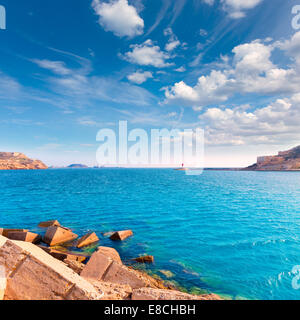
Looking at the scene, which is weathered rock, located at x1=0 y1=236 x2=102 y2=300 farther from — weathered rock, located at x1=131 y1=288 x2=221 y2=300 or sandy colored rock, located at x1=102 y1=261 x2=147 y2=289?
sandy colored rock, located at x1=102 y1=261 x2=147 y2=289

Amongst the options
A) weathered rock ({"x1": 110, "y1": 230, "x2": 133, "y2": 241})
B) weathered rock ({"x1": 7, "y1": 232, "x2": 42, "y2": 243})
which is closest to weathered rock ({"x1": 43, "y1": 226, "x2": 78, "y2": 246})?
weathered rock ({"x1": 7, "y1": 232, "x2": 42, "y2": 243})

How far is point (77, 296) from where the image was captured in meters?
5.36

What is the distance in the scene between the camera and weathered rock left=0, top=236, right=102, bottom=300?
5.47m

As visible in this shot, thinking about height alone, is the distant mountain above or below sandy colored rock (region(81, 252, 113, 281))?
above

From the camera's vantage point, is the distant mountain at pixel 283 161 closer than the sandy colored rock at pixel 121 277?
No

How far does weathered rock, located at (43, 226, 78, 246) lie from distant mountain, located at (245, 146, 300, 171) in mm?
200469

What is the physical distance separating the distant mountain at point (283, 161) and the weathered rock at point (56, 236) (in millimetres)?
200469

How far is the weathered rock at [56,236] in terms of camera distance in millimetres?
14711

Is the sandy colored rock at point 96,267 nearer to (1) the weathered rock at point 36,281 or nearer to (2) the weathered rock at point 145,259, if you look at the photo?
(1) the weathered rock at point 36,281

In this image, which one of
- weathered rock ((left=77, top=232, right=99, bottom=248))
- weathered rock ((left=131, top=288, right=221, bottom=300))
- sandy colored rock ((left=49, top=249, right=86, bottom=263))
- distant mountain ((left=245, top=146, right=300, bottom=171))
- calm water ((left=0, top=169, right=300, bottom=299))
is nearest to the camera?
weathered rock ((left=131, top=288, right=221, bottom=300))

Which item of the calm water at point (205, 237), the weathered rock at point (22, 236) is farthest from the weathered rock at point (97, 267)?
the weathered rock at point (22, 236)

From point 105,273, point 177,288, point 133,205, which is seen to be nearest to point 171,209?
point 133,205

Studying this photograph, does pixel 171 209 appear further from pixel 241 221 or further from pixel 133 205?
pixel 241 221
